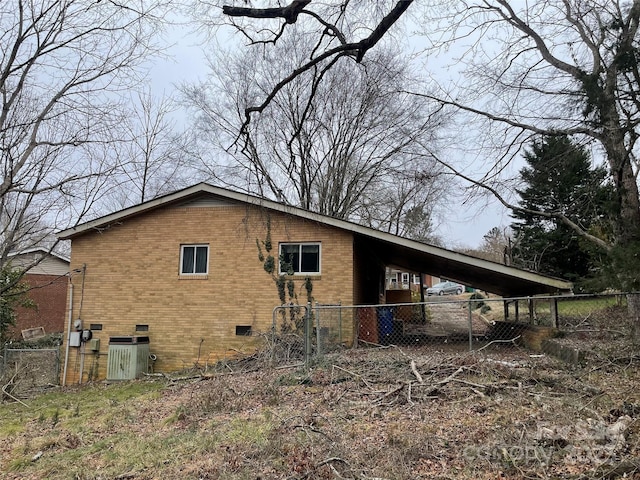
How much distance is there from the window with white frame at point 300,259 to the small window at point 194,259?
7.76ft

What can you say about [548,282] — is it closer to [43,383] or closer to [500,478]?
[500,478]

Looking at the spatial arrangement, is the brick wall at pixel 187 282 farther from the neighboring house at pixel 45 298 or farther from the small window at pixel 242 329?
the neighboring house at pixel 45 298

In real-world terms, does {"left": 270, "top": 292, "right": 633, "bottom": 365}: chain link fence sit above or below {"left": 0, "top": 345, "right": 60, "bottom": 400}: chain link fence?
above

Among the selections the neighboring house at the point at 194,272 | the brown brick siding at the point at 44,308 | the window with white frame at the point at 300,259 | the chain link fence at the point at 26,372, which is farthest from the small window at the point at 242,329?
the brown brick siding at the point at 44,308

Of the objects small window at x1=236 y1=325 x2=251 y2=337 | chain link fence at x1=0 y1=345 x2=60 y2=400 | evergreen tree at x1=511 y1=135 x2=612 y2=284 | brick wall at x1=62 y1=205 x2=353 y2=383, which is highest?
evergreen tree at x1=511 y1=135 x2=612 y2=284

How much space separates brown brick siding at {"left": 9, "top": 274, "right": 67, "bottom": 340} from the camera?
24.5 m

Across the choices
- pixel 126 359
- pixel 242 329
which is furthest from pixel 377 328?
pixel 126 359

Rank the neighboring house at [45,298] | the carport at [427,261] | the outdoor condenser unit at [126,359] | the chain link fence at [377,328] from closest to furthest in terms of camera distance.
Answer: the chain link fence at [377,328], the carport at [427,261], the outdoor condenser unit at [126,359], the neighboring house at [45,298]

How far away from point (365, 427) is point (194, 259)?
9493mm

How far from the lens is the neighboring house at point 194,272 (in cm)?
1332

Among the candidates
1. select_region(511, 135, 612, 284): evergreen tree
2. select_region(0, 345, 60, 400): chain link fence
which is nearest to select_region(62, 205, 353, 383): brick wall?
select_region(0, 345, 60, 400): chain link fence

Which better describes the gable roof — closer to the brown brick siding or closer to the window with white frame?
the window with white frame

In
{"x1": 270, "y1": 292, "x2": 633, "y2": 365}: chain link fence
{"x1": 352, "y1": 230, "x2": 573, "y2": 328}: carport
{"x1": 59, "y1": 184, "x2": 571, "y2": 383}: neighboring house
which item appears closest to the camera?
{"x1": 270, "y1": 292, "x2": 633, "y2": 365}: chain link fence

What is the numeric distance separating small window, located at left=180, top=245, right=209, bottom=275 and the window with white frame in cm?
237
